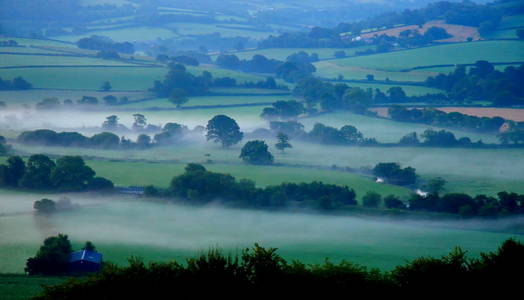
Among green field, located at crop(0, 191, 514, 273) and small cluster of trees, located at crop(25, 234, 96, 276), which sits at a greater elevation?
green field, located at crop(0, 191, 514, 273)

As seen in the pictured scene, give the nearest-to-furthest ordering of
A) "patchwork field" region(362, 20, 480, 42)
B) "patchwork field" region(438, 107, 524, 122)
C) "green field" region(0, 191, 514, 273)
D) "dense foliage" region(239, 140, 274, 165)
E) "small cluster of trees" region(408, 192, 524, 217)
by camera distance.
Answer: "green field" region(0, 191, 514, 273) → "small cluster of trees" region(408, 192, 524, 217) → "dense foliage" region(239, 140, 274, 165) → "patchwork field" region(438, 107, 524, 122) → "patchwork field" region(362, 20, 480, 42)

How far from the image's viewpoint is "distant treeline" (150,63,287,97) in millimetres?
80125

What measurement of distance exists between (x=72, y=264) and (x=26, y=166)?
17.7 m

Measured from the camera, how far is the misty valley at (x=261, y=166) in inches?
795

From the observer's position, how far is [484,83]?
82.6m

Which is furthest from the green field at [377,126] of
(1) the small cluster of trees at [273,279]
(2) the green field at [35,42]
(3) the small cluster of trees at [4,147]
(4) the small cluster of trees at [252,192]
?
(1) the small cluster of trees at [273,279]

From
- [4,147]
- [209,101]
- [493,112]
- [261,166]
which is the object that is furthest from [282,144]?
[493,112]

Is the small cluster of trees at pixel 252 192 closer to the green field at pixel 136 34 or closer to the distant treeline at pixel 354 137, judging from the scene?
the distant treeline at pixel 354 137

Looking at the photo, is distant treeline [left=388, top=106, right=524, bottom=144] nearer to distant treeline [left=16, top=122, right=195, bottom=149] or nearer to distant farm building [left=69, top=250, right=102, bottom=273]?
distant treeline [left=16, top=122, right=195, bottom=149]

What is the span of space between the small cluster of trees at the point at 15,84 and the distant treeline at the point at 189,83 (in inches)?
560

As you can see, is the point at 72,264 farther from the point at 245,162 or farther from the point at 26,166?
the point at 245,162

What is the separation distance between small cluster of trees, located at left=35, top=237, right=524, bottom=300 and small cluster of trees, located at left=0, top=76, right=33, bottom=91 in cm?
5566

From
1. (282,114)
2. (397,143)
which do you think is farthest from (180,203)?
(282,114)

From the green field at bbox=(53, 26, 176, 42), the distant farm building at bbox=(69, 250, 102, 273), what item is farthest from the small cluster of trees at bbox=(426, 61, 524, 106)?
the green field at bbox=(53, 26, 176, 42)
